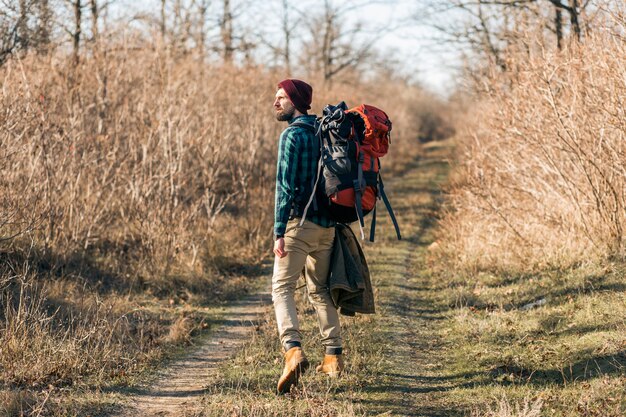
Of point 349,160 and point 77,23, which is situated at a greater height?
point 77,23

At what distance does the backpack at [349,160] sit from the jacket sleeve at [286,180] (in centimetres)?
15

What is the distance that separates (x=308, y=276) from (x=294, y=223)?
51cm

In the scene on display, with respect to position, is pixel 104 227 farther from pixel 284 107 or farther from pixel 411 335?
pixel 284 107

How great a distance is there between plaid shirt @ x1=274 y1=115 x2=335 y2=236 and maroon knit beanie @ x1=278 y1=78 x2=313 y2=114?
0.13 m

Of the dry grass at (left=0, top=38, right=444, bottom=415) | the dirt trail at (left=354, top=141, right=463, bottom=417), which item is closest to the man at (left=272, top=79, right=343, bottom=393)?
the dirt trail at (left=354, top=141, right=463, bottom=417)

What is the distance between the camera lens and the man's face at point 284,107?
201 inches

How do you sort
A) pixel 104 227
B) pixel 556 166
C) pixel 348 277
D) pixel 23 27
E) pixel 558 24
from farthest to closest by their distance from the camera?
pixel 558 24 → pixel 104 227 → pixel 23 27 → pixel 556 166 → pixel 348 277

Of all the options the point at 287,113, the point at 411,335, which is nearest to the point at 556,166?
the point at 411,335

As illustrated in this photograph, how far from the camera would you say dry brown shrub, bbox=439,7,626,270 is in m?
7.86

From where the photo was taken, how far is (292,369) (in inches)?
191

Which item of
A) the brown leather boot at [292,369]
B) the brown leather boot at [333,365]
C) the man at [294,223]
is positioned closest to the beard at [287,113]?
the man at [294,223]

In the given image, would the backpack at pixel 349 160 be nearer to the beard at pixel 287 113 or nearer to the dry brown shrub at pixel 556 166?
the beard at pixel 287 113

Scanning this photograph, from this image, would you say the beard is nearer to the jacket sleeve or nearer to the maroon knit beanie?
the maroon knit beanie

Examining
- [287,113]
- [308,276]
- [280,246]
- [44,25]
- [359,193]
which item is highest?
[44,25]
